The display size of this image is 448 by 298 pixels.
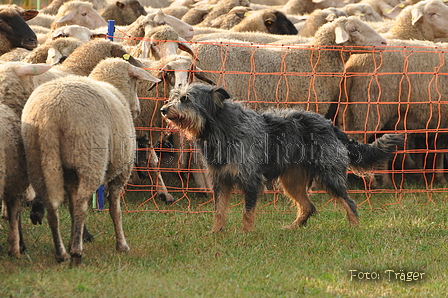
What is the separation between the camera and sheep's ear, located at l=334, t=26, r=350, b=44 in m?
8.62

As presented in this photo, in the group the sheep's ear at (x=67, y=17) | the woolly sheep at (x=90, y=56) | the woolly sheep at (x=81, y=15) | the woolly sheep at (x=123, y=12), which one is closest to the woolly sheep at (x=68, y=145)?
the woolly sheep at (x=90, y=56)

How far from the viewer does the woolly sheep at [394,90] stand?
8.52 m

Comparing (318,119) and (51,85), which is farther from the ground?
(51,85)

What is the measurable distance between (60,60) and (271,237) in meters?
3.03

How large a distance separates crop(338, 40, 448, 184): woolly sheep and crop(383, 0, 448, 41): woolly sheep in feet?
5.34

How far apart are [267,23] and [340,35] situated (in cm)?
370

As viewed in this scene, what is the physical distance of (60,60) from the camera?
6945 millimetres

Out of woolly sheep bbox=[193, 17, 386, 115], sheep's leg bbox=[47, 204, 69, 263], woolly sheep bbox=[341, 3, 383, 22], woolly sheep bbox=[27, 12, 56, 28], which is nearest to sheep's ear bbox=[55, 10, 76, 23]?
woolly sheep bbox=[27, 12, 56, 28]

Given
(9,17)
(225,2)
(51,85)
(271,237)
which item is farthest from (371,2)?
(51,85)

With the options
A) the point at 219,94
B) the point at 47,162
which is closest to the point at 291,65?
the point at 219,94

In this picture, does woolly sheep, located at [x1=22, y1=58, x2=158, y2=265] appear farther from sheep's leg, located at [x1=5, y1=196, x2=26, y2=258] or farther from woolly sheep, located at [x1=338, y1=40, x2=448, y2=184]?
woolly sheep, located at [x1=338, y1=40, x2=448, y2=184]

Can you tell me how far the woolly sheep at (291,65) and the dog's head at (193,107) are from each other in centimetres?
231

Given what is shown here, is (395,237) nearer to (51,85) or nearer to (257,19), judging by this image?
(51,85)

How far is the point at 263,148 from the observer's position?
5.77m
